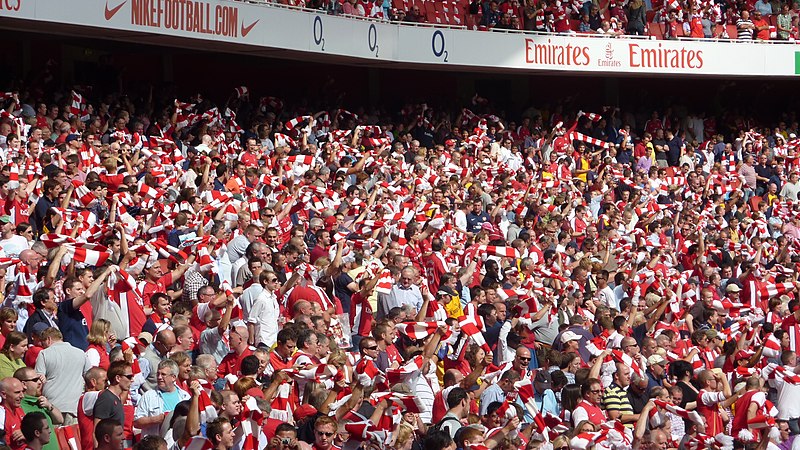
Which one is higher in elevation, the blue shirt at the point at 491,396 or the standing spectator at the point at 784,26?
the standing spectator at the point at 784,26

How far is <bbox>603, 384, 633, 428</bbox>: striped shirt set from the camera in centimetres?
1025

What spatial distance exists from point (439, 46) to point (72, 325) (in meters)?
15.2

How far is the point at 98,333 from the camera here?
9.02 m

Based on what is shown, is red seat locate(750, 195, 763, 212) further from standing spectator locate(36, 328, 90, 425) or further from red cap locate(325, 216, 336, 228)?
standing spectator locate(36, 328, 90, 425)

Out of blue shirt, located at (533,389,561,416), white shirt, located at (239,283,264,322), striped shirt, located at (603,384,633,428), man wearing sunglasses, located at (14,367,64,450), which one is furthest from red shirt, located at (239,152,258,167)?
man wearing sunglasses, located at (14,367,64,450)

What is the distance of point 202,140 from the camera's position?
1781 cm

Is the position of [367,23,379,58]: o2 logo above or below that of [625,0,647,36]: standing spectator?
below

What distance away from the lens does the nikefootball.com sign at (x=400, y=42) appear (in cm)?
1834

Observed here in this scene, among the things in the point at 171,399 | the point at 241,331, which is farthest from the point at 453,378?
the point at 171,399

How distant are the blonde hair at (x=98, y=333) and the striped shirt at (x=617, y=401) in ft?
11.9

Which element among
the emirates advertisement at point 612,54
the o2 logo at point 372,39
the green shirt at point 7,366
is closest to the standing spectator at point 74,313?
the green shirt at point 7,366

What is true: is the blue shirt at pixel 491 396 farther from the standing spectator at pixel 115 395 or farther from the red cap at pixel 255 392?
the standing spectator at pixel 115 395

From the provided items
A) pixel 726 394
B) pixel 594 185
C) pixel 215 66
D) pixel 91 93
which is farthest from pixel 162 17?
pixel 726 394

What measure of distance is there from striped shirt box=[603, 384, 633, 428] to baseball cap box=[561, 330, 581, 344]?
1.16 m
